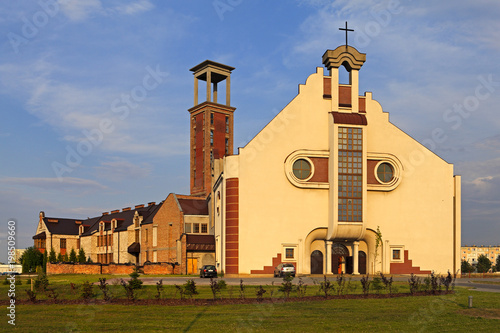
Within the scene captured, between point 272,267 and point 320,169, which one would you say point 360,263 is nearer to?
point 272,267

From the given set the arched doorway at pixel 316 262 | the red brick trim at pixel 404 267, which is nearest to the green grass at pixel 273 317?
the arched doorway at pixel 316 262

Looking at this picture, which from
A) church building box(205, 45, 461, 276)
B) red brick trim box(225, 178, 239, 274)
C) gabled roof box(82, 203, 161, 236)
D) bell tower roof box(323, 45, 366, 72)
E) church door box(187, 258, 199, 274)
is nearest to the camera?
red brick trim box(225, 178, 239, 274)

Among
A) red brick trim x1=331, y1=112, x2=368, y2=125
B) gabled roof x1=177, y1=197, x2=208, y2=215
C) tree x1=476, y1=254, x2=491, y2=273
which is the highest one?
red brick trim x1=331, y1=112, x2=368, y2=125

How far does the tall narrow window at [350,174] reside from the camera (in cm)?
4969

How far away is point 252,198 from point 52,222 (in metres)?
70.7

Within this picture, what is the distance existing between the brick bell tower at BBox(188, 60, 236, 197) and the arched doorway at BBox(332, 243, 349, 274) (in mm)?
45638

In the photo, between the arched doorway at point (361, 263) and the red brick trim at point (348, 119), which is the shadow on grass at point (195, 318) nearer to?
the red brick trim at point (348, 119)

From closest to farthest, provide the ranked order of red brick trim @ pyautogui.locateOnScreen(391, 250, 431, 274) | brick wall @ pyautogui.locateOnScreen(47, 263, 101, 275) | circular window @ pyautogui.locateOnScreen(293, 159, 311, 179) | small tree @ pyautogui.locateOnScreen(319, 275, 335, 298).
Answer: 1. small tree @ pyautogui.locateOnScreen(319, 275, 335, 298)
2. circular window @ pyautogui.locateOnScreen(293, 159, 311, 179)
3. red brick trim @ pyautogui.locateOnScreen(391, 250, 431, 274)
4. brick wall @ pyautogui.locateOnScreen(47, 263, 101, 275)

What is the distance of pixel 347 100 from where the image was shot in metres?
52.4

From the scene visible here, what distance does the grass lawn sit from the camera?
631 inches

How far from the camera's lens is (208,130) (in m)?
97.2

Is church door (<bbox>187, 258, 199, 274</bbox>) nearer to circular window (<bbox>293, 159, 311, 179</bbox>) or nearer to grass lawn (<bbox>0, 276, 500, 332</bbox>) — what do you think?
circular window (<bbox>293, 159, 311, 179</bbox>)

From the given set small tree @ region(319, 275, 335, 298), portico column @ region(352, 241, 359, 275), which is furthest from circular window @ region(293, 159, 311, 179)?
small tree @ region(319, 275, 335, 298)

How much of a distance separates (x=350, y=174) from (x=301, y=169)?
14.7 feet
